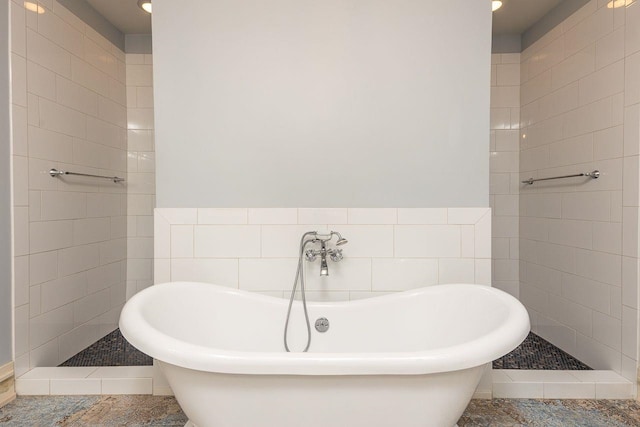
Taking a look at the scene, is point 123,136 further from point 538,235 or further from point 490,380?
point 538,235

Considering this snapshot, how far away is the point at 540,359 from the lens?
236 cm

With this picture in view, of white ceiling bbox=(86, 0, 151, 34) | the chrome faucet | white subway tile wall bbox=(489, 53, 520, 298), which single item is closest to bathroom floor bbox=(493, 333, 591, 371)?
white subway tile wall bbox=(489, 53, 520, 298)

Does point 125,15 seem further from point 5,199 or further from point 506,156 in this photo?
point 506,156

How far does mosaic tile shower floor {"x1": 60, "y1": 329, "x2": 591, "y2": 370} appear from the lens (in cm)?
226

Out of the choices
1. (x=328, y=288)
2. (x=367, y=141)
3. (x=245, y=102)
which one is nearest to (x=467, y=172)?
(x=367, y=141)

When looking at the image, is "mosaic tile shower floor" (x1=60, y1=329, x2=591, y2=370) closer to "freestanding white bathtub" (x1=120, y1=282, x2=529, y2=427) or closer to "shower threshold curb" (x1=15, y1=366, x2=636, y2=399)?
"shower threshold curb" (x1=15, y1=366, x2=636, y2=399)

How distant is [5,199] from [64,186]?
462 mm

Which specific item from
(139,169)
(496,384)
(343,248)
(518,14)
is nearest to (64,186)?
(139,169)

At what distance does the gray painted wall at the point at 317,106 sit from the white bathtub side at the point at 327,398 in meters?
0.98

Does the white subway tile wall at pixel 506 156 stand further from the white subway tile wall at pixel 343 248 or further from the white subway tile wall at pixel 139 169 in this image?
the white subway tile wall at pixel 139 169

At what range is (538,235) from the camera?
9.29ft

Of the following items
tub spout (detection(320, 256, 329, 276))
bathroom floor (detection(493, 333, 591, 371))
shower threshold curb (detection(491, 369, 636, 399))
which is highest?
tub spout (detection(320, 256, 329, 276))

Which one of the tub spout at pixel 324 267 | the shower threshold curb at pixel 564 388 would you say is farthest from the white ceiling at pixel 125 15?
the shower threshold curb at pixel 564 388

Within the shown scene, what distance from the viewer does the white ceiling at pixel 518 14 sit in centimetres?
263
